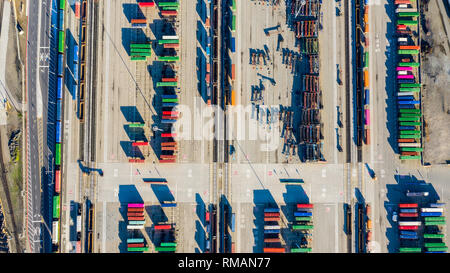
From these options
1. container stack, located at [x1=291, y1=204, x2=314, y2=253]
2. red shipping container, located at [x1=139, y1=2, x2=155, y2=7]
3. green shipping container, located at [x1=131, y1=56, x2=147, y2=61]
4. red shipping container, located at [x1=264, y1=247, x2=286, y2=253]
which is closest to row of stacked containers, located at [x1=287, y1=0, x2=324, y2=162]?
container stack, located at [x1=291, y1=204, x2=314, y2=253]

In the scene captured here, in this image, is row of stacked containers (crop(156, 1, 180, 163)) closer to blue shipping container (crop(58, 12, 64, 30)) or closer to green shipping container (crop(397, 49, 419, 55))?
blue shipping container (crop(58, 12, 64, 30))

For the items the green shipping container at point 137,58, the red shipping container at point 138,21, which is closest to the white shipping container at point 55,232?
the green shipping container at point 137,58

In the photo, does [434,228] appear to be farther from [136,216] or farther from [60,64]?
[60,64]

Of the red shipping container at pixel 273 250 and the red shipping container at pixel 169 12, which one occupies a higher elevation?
the red shipping container at pixel 169 12

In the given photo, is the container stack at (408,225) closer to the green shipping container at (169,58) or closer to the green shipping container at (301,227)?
the green shipping container at (301,227)
